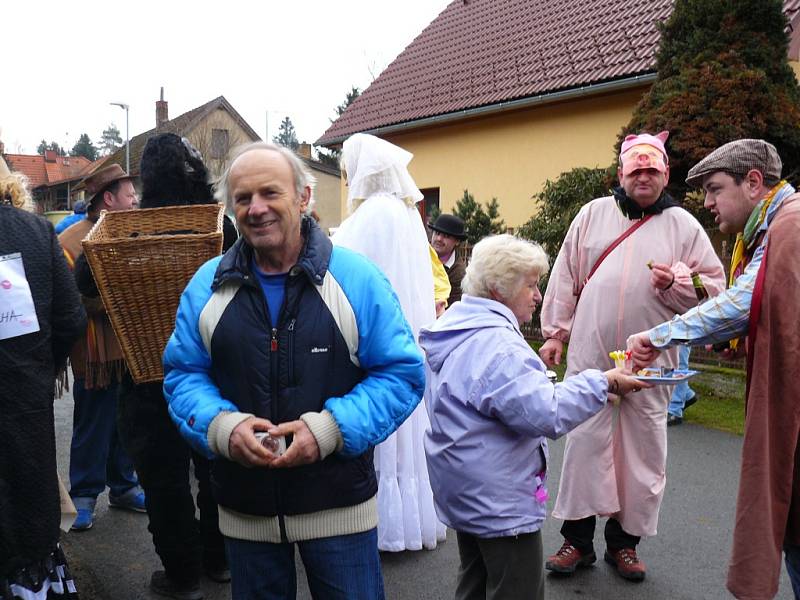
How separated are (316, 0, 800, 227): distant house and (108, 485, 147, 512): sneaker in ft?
35.1

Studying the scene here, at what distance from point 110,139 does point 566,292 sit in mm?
116985

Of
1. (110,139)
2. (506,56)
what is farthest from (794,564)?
(110,139)

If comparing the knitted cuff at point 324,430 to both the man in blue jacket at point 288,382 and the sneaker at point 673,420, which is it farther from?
the sneaker at point 673,420

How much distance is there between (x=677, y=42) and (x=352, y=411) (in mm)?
9346

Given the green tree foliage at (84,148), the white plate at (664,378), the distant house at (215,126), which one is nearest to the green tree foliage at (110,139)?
the green tree foliage at (84,148)

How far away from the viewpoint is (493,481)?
2770 millimetres

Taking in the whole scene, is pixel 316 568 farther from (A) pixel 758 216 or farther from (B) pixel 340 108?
(B) pixel 340 108

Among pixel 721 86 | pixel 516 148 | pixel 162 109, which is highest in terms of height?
pixel 162 109

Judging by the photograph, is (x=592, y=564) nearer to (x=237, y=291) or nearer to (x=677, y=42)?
(x=237, y=291)

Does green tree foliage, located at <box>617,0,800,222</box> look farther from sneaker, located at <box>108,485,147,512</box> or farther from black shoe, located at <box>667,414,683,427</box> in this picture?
sneaker, located at <box>108,485,147,512</box>

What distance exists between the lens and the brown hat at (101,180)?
15.4ft

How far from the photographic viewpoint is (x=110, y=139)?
11075cm

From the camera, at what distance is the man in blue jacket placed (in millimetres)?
2326

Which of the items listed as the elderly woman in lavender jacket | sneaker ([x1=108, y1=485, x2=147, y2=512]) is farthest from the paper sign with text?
sneaker ([x1=108, y1=485, x2=147, y2=512])
